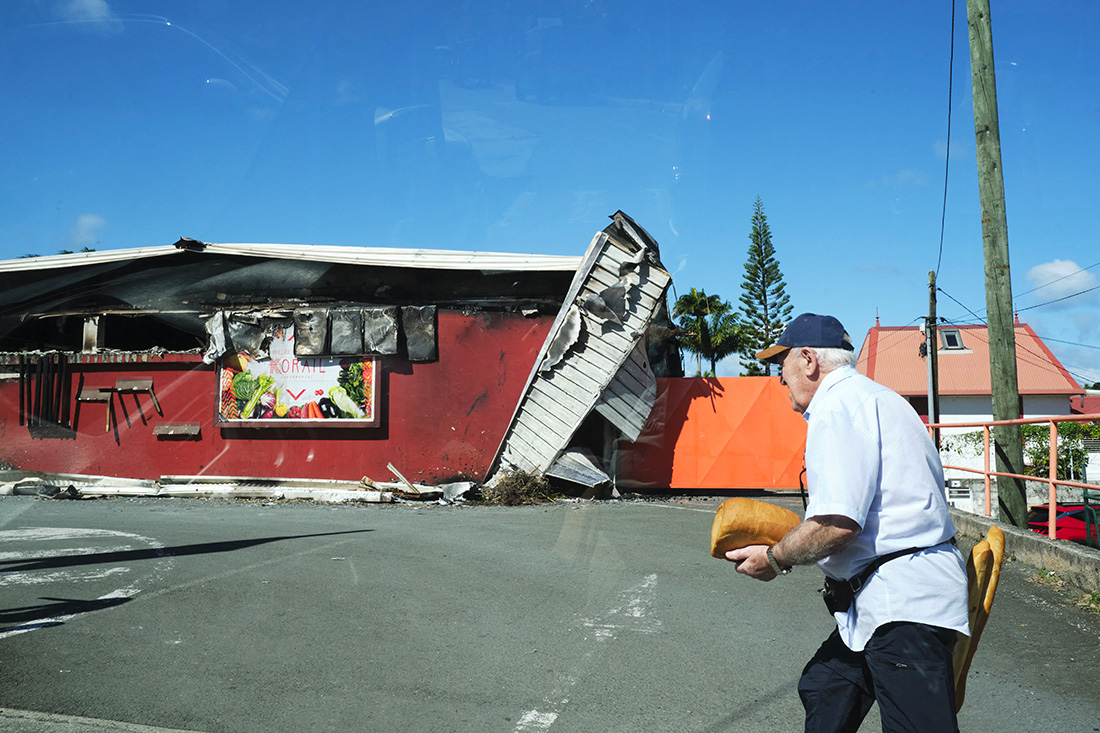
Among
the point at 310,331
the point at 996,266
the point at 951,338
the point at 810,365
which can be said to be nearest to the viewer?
the point at 810,365

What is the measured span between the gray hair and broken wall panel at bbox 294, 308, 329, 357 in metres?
13.8

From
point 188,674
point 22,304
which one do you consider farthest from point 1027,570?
point 22,304

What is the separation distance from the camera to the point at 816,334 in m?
2.57

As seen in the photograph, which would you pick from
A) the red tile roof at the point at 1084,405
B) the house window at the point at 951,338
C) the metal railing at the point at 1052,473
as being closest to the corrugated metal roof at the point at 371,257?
the metal railing at the point at 1052,473

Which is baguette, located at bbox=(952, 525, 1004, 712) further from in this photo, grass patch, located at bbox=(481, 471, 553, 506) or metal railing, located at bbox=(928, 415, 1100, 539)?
grass patch, located at bbox=(481, 471, 553, 506)

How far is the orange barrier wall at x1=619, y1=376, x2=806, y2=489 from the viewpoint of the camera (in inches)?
599

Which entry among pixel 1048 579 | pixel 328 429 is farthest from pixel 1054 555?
pixel 328 429

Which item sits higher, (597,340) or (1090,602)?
(597,340)

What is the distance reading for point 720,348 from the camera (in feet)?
170

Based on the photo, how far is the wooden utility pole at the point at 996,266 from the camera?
8.60m

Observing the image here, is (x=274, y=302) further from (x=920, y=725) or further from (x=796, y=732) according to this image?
(x=920, y=725)

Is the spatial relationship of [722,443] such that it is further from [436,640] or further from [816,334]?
[816,334]

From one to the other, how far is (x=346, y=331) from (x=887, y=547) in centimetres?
1399

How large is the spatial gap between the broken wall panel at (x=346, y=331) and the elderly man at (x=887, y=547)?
1363 cm
